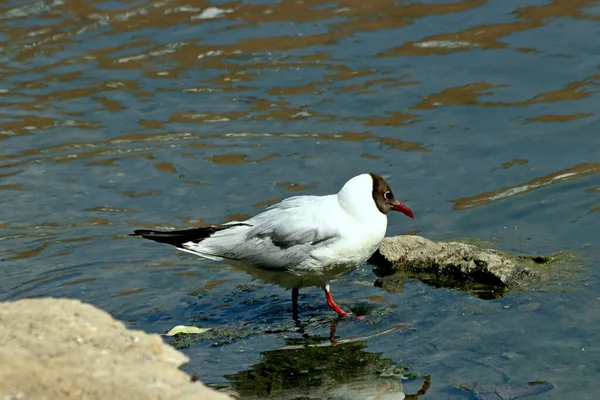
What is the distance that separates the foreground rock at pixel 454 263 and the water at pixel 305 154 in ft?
0.67

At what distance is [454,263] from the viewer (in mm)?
8672

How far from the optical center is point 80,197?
10.9 m

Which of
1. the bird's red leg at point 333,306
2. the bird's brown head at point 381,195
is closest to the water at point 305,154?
the bird's red leg at point 333,306

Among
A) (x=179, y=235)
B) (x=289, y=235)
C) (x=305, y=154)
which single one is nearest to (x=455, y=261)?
(x=289, y=235)

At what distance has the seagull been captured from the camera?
8031 mm

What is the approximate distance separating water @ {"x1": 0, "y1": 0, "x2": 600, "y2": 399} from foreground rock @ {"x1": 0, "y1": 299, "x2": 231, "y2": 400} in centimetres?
181

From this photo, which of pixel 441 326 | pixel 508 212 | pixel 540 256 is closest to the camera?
pixel 441 326

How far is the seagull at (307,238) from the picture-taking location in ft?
26.3

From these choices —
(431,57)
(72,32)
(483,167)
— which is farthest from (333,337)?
(72,32)

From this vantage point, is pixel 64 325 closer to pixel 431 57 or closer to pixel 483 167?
pixel 483 167

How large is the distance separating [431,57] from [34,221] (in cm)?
584

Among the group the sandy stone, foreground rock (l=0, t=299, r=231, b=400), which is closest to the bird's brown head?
the sandy stone

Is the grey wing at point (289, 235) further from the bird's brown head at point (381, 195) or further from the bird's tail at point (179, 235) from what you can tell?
the bird's brown head at point (381, 195)

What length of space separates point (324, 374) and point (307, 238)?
4.18 ft
